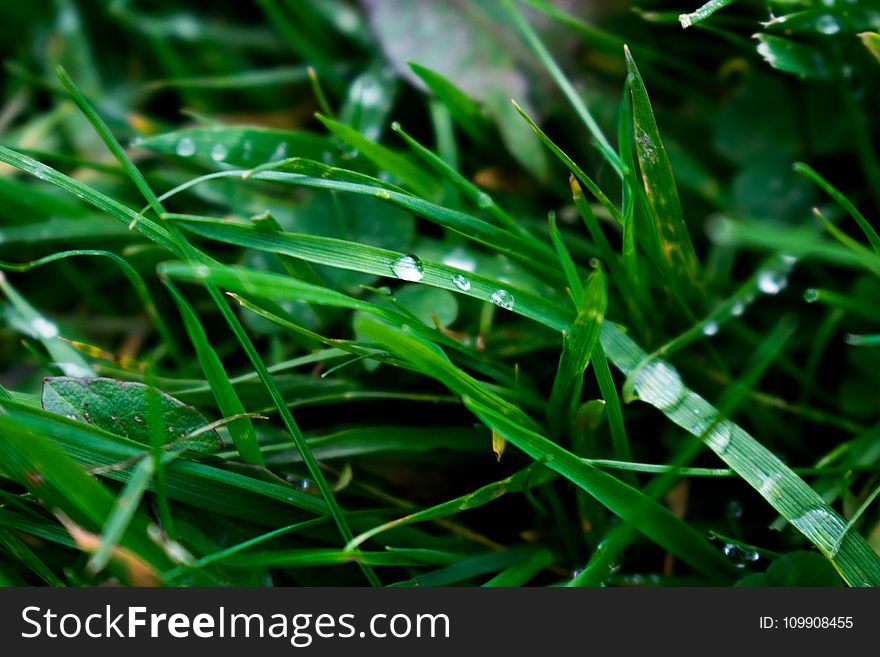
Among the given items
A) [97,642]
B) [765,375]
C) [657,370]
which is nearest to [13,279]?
[97,642]

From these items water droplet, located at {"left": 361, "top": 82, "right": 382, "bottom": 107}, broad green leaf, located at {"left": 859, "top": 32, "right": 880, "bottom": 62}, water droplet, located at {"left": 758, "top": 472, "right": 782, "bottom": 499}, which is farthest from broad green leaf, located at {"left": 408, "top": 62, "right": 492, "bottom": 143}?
water droplet, located at {"left": 758, "top": 472, "right": 782, "bottom": 499}

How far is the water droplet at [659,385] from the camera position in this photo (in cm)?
80

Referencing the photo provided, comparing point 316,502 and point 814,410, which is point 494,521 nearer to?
point 316,502

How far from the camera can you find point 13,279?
47.0 inches

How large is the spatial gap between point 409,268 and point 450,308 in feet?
0.45

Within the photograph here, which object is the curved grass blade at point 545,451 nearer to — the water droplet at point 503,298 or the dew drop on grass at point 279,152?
the water droplet at point 503,298

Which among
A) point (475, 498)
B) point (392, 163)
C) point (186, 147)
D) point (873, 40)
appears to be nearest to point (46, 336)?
point (186, 147)

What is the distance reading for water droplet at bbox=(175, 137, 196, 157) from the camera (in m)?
1.01

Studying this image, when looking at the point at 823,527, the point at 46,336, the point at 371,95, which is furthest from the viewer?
the point at 371,95

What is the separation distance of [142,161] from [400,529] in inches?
30.9

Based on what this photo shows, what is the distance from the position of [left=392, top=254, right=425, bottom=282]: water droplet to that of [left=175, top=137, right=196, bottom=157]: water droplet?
0.39m

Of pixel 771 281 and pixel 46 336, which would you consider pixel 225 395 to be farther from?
pixel 771 281

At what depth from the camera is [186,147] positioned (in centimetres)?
101

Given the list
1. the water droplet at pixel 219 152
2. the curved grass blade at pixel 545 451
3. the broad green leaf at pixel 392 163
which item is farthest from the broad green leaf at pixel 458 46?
the curved grass blade at pixel 545 451
